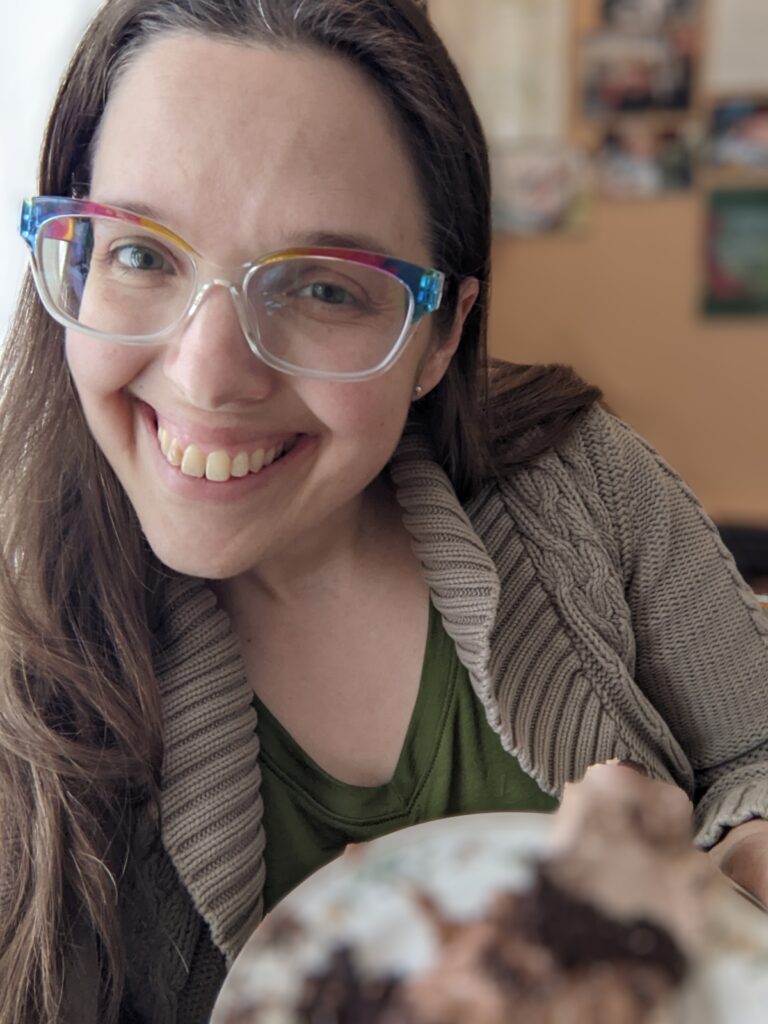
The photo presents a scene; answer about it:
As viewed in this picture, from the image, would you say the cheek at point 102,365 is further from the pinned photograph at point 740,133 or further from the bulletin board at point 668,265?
the pinned photograph at point 740,133

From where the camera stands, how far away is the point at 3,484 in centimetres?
85

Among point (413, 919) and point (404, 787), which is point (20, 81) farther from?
point (413, 919)

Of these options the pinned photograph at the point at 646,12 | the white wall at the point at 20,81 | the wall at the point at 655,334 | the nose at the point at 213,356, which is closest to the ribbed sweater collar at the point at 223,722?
the nose at the point at 213,356

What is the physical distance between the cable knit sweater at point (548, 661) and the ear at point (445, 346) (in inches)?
4.4

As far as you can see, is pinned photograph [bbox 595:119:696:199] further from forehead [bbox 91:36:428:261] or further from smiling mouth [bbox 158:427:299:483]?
smiling mouth [bbox 158:427:299:483]

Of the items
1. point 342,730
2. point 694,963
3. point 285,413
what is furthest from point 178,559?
point 694,963

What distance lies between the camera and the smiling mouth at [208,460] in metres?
0.73

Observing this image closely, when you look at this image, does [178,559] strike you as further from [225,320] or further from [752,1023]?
[752,1023]

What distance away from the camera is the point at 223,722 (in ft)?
2.72

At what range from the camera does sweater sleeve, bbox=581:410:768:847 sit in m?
0.98

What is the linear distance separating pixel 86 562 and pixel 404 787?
1.13ft

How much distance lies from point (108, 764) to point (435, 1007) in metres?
0.45

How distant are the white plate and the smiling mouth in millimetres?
332

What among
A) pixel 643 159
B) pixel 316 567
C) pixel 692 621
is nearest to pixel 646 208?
pixel 643 159
